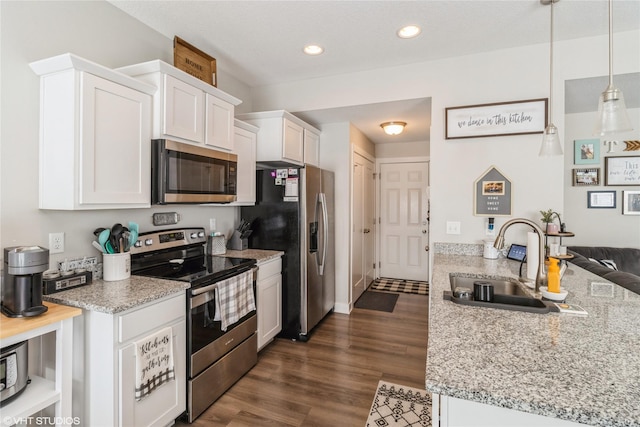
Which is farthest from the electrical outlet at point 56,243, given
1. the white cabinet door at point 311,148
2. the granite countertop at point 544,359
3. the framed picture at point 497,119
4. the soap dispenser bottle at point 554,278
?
the framed picture at point 497,119

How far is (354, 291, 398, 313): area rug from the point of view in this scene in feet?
13.6

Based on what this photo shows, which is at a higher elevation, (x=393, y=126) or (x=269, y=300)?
(x=393, y=126)

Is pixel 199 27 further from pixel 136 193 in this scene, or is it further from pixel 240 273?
pixel 240 273

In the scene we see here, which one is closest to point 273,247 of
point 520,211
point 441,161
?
point 441,161

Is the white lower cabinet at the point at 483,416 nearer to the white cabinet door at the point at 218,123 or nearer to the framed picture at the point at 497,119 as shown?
the white cabinet door at the point at 218,123

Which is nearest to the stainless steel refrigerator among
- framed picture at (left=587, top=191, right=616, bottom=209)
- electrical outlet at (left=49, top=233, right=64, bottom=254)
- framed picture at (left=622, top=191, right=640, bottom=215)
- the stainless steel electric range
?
the stainless steel electric range

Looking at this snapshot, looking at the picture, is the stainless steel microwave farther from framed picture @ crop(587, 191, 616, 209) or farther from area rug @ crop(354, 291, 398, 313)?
framed picture @ crop(587, 191, 616, 209)

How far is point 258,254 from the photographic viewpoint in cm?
291

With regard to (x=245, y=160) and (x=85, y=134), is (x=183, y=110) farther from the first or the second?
(x=245, y=160)

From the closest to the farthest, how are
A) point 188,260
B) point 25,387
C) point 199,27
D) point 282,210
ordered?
point 25,387
point 199,27
point 188,260
point 282,210

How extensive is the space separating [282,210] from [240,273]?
0.91 m

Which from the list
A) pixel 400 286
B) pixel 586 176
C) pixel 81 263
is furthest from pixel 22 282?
pixel 586 176

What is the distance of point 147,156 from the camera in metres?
2.01

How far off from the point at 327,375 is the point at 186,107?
7.38 feet
